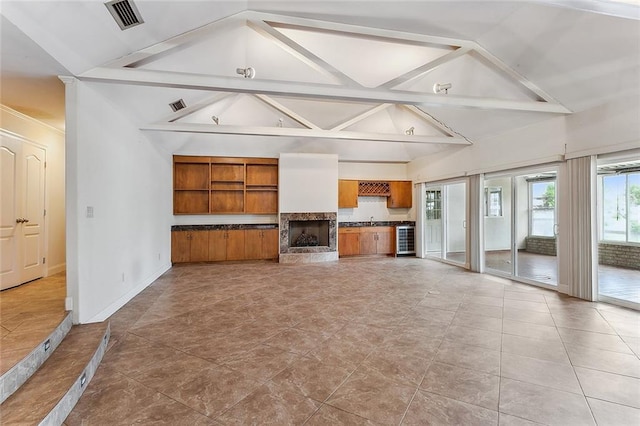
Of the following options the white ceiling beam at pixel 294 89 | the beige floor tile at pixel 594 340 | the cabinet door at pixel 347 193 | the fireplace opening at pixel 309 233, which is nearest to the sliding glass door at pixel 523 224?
the white ceiling beam at pixel 294 89

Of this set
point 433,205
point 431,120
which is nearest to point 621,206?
point 433,205

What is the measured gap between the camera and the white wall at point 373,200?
8.57 metres

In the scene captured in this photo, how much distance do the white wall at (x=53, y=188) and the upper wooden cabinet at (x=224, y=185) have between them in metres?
2.42

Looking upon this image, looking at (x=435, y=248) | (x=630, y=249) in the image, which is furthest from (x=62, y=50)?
(x=630, y=249)

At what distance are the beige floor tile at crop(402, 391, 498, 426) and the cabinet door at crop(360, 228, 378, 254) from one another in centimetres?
620

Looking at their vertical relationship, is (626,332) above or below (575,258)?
below

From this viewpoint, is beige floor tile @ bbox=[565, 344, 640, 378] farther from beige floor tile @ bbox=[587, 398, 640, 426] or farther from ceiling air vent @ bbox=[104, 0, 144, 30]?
ceiling air vent @ bbox=[104, 0, 144, 30]

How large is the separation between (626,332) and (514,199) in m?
2.84

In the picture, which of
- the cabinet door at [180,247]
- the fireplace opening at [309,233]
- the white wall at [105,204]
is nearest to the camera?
the white wall at [105,204]

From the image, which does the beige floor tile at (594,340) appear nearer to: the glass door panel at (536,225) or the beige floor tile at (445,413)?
the beige floor tile at (445,413)

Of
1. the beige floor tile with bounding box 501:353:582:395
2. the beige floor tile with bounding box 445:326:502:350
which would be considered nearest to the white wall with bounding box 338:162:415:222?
the beige floor tile with bounding box 445:326:502:350

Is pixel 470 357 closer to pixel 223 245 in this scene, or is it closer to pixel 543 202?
pixel 543 202

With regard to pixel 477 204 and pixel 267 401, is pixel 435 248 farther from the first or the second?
pixel 267 401

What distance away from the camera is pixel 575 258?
4.28 meters
